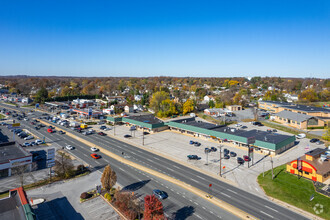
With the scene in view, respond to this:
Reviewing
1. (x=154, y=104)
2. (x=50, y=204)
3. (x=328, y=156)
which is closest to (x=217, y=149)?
(x=328, y=156)

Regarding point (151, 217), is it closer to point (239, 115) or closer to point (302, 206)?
point (302, 206)

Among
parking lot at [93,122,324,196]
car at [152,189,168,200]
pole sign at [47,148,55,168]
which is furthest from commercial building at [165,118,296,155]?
pole sign at [47,148,55,168]

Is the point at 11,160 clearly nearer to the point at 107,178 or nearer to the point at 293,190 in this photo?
the point at 107,178

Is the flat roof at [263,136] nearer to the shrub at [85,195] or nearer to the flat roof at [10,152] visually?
the shrub at [85,195]

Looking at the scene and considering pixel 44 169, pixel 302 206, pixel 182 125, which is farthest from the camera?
pixel 182 125

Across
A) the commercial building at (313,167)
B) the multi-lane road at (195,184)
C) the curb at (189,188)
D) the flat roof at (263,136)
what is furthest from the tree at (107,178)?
the flat roof at (263,136)

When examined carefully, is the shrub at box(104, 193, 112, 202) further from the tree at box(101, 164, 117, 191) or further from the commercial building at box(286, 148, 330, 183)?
the commercial building at box(286, 148, 330, 183)
